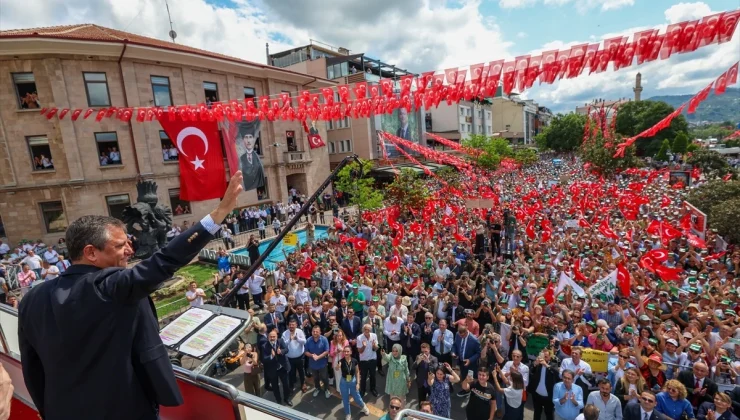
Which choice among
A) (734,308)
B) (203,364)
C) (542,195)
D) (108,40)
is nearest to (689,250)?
(734,308)

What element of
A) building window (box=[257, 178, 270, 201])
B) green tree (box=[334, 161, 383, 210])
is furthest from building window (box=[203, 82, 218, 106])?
green tree (box=[334, 161, 383, 210])

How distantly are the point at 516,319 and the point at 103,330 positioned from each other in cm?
723

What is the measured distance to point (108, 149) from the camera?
20.0 m

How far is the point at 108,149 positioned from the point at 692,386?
2465 cm

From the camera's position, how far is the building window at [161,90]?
68.9 feet

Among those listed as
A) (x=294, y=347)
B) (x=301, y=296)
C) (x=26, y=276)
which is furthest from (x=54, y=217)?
(x=294, y=347)

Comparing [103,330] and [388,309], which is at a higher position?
[103,330]

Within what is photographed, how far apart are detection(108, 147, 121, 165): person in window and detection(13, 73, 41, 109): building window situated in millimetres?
3583

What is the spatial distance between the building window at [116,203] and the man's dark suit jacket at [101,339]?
21.9 m

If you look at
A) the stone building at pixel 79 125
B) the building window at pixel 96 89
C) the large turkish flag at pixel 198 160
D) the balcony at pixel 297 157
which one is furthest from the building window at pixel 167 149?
the balcony at pixel 297 157

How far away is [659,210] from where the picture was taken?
16.4m

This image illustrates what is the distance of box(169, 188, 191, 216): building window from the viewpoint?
2216 cm

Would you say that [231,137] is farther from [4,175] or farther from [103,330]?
[103,330]

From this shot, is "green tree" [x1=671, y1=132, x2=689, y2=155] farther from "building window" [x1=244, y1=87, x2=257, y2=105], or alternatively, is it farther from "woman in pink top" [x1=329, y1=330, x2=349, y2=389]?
"woman in pink top" [x1=329, y1=330, x2=349, y2=389]
